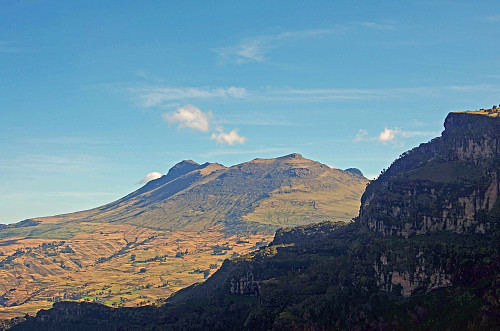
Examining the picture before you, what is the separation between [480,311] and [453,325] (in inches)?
414

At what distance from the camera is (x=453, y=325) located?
200 meters

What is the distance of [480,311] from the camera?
198 m
